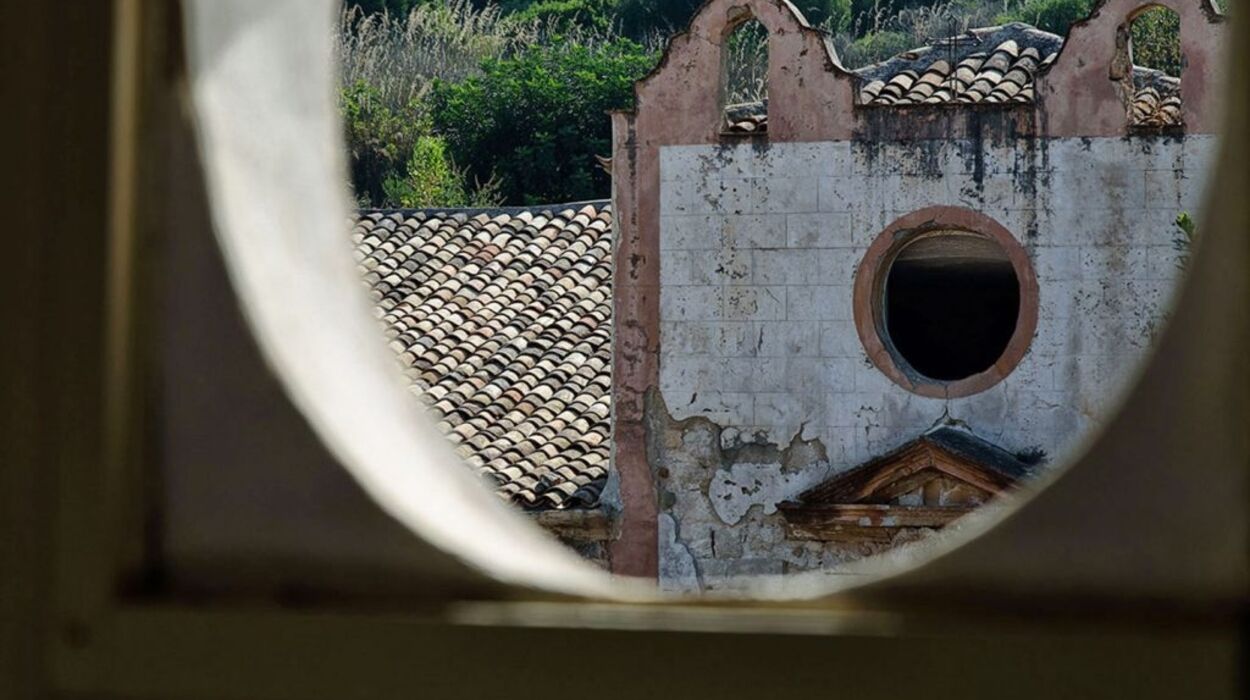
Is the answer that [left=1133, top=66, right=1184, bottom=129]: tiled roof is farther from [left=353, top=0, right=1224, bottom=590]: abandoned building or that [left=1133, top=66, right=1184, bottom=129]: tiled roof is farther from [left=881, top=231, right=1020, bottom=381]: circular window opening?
[left=881, top=231, right=1020, bottom=381]: circular window opening

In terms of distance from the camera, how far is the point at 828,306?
10188 mm

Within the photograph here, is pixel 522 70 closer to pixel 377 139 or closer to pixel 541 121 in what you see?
pixel 541 121

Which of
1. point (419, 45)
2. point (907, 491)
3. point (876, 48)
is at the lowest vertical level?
point (907, 491)

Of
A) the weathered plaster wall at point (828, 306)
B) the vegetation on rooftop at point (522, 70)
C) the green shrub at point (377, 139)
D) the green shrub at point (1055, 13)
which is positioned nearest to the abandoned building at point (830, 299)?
the weathered plaster wall at point (828, 306)

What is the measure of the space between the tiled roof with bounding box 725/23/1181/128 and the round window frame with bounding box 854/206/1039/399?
66cm

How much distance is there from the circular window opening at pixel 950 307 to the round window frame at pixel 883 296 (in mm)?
146

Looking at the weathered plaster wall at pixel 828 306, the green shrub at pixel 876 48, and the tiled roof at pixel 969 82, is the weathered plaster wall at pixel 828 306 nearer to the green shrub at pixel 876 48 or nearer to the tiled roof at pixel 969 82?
the tiled roof at pixel 969 82

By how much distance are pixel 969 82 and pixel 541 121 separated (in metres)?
12.2

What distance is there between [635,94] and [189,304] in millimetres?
9041

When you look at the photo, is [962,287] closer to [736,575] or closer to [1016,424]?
[1016,424]

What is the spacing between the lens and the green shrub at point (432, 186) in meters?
20.9

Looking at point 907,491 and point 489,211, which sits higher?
point 489,211

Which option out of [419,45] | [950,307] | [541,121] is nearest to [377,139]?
[541,121]

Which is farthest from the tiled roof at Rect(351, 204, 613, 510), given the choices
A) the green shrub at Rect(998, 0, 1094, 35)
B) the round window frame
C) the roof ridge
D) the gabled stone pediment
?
the green shrub at Rect(998, 0, 1094, 35)
